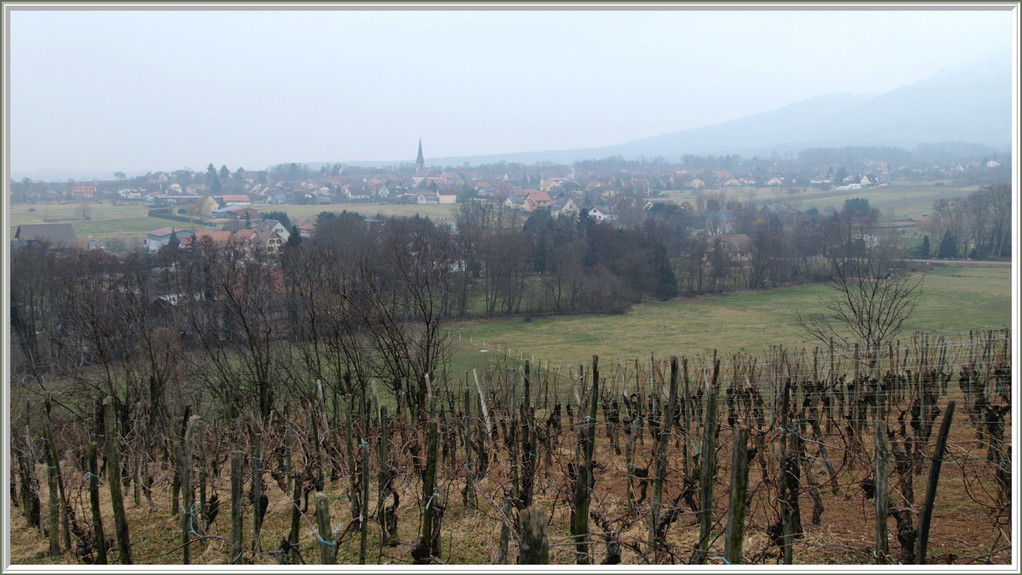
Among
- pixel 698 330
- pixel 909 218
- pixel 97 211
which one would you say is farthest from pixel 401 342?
pixel 909 218

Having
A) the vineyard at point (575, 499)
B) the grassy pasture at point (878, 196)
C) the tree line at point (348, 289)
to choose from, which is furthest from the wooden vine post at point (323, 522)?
the grassy pasture at point (878, 196)

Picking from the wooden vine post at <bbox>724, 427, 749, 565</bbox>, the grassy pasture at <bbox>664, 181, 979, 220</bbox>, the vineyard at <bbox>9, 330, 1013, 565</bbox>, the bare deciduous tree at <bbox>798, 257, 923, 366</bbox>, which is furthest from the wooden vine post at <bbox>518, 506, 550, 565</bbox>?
the grassy pasture at <bbox>664, 181, 979, 220</bbox>

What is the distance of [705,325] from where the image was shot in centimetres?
3394

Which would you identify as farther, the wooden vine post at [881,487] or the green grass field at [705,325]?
the green grass field at [705,325]

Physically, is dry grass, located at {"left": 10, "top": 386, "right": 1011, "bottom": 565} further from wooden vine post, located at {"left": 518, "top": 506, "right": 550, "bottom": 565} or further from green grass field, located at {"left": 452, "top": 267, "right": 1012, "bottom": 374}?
green grass field, located at {"left": 452, "top": 267, "right": 1012, "bottom": 374}

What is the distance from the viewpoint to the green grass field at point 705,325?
1097 inches

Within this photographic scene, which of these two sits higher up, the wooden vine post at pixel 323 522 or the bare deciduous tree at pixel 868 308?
the wooden vine post at pixel 323 522

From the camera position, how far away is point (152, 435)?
1127 cm

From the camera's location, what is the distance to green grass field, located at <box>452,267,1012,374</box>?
27875mm

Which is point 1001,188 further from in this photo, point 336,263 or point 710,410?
point 710,410

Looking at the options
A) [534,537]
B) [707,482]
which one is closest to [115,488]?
[534,537]

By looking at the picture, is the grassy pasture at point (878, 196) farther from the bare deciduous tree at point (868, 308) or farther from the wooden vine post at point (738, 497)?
the wooden vine post at point (738, 497)

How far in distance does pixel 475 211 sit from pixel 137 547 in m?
59.2

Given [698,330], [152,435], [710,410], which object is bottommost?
[698,330]
